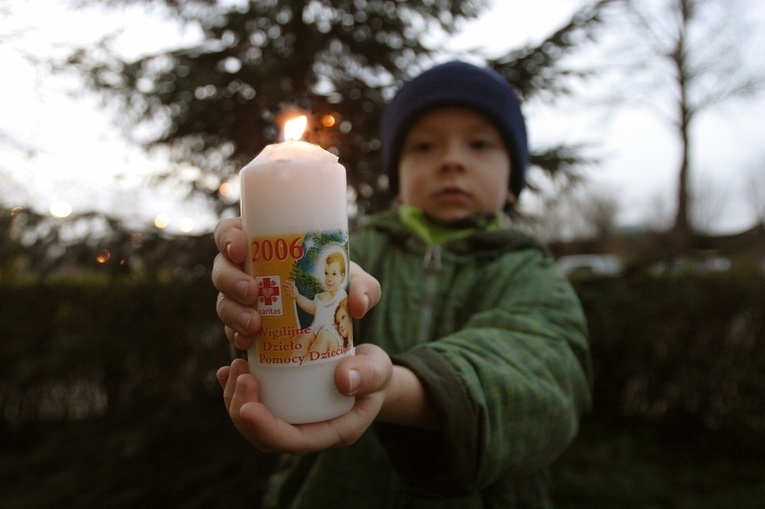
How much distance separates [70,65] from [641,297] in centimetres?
385

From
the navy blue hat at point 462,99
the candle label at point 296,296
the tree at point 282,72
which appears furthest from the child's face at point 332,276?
the tree at point 282,72

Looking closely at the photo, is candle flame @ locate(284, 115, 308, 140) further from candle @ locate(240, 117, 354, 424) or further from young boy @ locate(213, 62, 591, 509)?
young boy @ locate(213, 62, 591, 509)

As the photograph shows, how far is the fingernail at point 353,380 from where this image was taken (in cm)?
86

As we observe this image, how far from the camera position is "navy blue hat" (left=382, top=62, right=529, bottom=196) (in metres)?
1.67

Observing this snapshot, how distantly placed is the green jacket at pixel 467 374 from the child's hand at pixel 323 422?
174 millimetres

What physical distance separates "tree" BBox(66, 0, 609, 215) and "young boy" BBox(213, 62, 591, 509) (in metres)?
0.89

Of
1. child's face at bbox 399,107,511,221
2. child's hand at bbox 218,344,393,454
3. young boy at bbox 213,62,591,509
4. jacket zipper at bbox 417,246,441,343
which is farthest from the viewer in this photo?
child's face at bbox 399,107,511,221

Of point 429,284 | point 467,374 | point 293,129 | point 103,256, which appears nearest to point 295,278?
point 293,129

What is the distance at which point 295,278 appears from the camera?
0.85 meters

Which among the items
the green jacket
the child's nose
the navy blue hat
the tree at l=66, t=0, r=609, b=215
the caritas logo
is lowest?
the green jacket

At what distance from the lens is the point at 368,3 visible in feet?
8.94

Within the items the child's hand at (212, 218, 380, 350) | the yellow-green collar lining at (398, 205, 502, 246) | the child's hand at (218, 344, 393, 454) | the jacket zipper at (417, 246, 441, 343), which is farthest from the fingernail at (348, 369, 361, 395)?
the yellow-green collar lining at (398, 205, 502, 246)

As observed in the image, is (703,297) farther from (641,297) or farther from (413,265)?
(413,265)

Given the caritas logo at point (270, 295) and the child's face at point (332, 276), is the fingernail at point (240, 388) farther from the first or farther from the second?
the child's face at point (332, 276)
